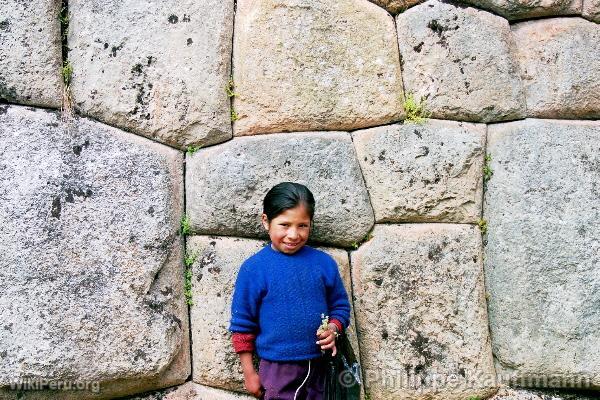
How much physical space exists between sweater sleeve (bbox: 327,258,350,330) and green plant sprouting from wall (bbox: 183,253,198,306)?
60cm

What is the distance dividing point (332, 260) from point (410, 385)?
2.03ft

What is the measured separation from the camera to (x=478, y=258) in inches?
110

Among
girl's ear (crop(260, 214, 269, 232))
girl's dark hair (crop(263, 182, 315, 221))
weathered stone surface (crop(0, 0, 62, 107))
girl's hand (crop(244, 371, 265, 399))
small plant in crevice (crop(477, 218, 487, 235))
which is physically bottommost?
girl's hand (crop(244, 371, 265, 399))

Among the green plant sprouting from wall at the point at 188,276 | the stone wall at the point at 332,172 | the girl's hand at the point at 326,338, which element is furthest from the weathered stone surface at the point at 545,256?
the green plant sprouting from wall at the point at 188,276

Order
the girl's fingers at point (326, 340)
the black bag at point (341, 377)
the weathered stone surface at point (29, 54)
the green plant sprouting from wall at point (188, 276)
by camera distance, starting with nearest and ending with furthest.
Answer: the girl's fingers at point (326, 340), the black bag at point (341, 377), the weathered stone surface at point (29, 54), the green plant sprouting from wall at point (188, 276)

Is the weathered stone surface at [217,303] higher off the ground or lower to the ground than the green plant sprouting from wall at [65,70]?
lower

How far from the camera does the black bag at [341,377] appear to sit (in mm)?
2520

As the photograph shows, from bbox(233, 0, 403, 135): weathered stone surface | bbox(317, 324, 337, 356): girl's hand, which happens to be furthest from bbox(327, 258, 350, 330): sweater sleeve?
bbox(233, 0, 403, 135): weathered stone surface

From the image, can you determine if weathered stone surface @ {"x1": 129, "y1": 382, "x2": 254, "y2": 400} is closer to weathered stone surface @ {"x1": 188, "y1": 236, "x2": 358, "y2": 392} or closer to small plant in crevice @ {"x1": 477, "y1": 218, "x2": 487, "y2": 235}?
weathered stone surface @ {"x1": 188, "y1": 236, "x2": 358, "y2": 392}

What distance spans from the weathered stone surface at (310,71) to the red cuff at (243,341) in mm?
851

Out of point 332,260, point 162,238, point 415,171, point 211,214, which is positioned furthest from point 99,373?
point 415,171

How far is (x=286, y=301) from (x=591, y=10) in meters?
1.86

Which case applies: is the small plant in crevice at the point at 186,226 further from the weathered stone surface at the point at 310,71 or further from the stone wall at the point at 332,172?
the weathered stone surface at the point at 310,71

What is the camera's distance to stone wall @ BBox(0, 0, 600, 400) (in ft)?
8.84
